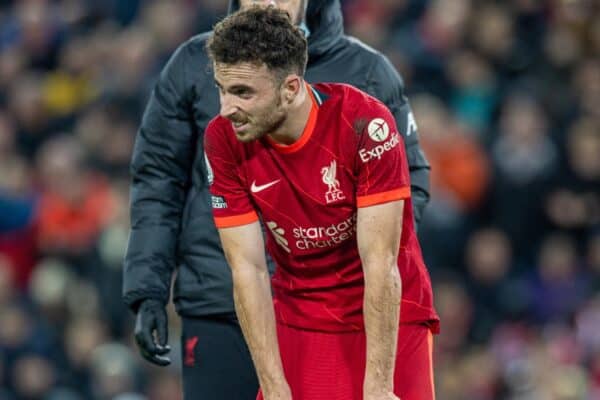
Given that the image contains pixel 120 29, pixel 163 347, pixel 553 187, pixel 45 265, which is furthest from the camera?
pixel 120 29

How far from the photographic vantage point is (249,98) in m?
4.08

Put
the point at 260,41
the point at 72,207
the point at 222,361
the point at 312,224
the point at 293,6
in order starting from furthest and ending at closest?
1. the point at 72,207
2. the point at 222,361
3. the point at 293,6
4. the point at 312,224
5. the point at 260,41

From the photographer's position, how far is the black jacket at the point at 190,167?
16.2 feet

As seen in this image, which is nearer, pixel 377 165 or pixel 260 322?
pixel 377 165

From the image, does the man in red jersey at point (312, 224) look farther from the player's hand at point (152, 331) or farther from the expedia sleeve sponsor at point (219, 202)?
the player's hand at point (152, 331)

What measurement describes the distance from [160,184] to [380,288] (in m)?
1.13

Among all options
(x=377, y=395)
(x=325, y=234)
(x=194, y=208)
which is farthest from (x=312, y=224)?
(x=194, y=208)

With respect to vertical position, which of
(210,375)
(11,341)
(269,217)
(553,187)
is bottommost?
(11,341)

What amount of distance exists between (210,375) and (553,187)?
4383mm

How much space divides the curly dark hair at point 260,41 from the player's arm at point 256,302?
489mm

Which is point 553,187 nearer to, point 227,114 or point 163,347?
point 163,347

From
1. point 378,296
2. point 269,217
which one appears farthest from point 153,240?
point 378,296

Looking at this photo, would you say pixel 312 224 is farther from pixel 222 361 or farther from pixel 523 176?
pixel 523 176

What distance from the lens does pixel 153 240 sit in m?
5.00
